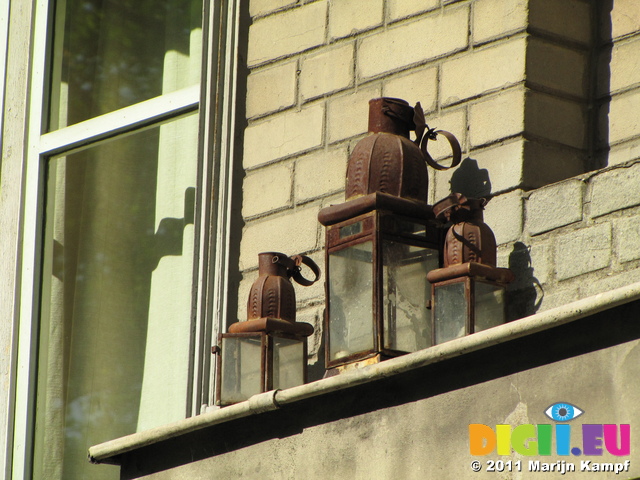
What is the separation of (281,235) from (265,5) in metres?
0.81

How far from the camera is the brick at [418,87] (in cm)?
397

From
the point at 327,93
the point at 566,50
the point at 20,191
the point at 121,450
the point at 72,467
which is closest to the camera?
the point at 121,450

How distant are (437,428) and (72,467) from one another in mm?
1952

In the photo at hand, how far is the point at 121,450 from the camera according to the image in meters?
3.63

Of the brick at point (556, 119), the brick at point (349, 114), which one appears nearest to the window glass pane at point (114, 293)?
the brick at point (349, 114)

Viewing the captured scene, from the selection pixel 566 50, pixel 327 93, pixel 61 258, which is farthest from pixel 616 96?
pixel 61 258

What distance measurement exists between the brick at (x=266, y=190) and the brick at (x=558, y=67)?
0.86 m

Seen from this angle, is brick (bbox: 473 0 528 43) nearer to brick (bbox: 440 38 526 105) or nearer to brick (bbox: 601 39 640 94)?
brick (bbox: 440 38 526 105)

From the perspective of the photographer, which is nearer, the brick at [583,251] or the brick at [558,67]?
the brick at [583,251]

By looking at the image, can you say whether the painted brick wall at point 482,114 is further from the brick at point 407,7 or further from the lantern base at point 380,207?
the lantern base at point 380,207

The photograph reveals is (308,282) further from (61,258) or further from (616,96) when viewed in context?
(61,258)

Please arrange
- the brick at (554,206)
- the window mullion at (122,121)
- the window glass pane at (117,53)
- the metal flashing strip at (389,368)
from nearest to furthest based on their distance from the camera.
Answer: the metal flashing strip at (389,368) < the brick at (554,206) < the window mullion at (122,121) < the window glass pane at (117,53)

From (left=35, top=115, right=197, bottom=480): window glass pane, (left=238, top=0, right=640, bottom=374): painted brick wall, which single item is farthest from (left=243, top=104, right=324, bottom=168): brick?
(left=35, top=115, right=197, bottom=480): window glass pane

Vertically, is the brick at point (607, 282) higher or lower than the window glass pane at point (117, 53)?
lower
